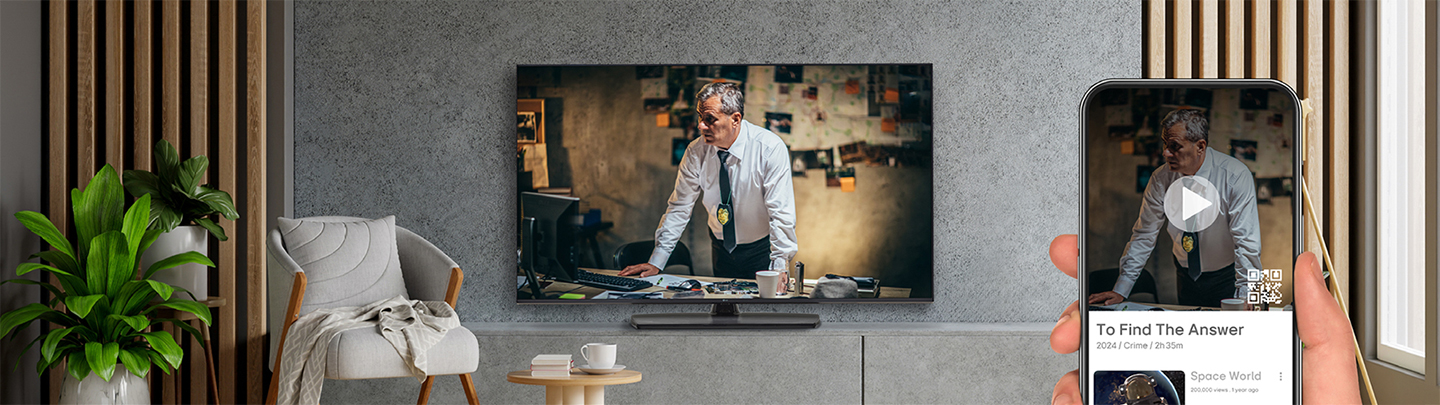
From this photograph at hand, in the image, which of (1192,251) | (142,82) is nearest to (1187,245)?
(1192,251)

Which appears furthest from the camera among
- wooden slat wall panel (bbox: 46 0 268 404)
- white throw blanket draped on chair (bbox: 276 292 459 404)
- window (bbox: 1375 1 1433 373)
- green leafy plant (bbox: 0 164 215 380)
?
wooden slat wall panel (bbox: 46 0 268 404)

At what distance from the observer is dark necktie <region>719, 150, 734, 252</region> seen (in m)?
3.19

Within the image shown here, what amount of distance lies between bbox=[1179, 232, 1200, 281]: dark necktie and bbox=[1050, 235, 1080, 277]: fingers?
0.10m

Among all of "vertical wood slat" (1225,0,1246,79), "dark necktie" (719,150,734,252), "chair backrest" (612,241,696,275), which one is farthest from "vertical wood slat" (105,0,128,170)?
"vertical wood slat" (1225,0,1246,79)

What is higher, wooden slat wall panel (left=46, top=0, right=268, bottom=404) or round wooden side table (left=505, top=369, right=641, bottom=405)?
wooden slat wall panel (left=46, top=0, right=268, bottom=404)

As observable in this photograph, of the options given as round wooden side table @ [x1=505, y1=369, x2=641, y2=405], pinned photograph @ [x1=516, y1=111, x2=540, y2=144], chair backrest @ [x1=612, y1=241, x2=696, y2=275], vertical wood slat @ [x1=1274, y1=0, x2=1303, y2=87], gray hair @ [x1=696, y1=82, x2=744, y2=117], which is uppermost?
vertical wood slat @ [x1=1274, y1=0, x2=1303, y2=87]

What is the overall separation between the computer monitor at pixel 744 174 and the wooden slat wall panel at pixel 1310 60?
3.40 ft

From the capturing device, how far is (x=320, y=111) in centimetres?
323

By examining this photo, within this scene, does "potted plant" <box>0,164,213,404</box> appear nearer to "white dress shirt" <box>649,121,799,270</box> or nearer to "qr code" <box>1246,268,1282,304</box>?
"white dress shirt" <box>649,121,799,270</box>

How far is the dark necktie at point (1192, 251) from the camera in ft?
2.47

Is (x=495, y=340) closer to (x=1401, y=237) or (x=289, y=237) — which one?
(x=289, y=237)

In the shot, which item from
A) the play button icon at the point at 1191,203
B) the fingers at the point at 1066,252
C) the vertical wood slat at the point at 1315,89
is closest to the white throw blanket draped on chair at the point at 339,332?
the fingers at the point at 1066,252

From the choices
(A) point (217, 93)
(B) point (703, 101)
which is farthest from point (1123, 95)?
(A) point (217, 93)

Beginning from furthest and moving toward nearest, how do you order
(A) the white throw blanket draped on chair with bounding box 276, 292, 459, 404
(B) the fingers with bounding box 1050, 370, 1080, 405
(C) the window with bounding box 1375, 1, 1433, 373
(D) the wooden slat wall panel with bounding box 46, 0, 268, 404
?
(D) the wooden slat wall panel with bounding box 46, 0, 268, 404 < (C) the window with bounding box 1375, 1, 1433, 373 < (A) the white throw blanket draped on chair with bounding box 276, 292, 459, 404 < (B) the fingers with bounding box 1050, 370, 1080, 405
